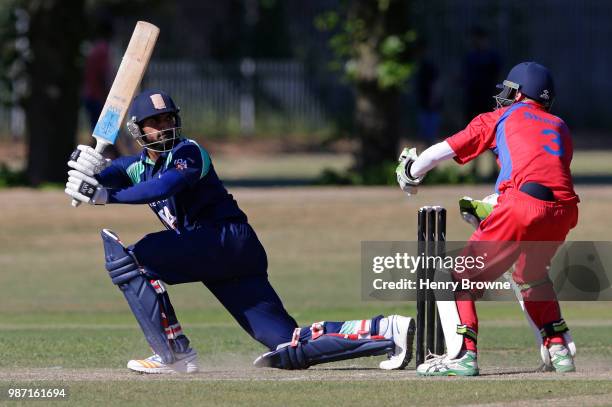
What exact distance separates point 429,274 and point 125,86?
206cm

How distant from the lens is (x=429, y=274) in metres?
8.38

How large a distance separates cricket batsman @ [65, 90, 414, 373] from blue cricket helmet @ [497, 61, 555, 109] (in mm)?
1446

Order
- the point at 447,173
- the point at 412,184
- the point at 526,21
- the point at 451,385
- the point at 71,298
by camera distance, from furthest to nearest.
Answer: the point at 526,21 → the point at 447,173 → the point at 71,298 → the point at 412,184 → the point at 451,385

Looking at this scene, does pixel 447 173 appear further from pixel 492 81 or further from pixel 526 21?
pixel 526 21

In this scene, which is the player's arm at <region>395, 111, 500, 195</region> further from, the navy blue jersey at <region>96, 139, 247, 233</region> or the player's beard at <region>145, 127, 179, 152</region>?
the player's beard at <region>145, 127, 179, 152</region>

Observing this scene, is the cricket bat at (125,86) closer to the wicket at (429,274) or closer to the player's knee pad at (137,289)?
the player's knee pad at (137,289)

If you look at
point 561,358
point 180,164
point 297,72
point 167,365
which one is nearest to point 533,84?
point 561,358

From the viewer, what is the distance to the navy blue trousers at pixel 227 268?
8.41 meters

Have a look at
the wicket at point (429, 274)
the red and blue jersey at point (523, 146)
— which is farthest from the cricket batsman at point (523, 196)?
the wicket at point (429, 274)

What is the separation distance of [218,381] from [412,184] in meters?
1.54

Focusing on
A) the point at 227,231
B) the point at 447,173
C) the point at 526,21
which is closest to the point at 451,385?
the point at 227,231

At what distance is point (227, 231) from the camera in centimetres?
851

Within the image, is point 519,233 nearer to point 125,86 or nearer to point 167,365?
point 167,365

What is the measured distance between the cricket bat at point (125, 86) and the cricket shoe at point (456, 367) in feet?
7.32
